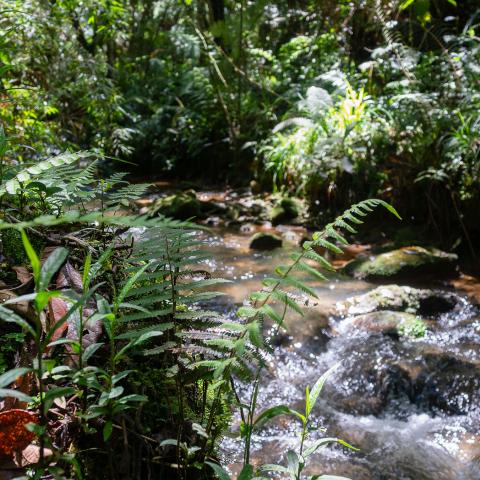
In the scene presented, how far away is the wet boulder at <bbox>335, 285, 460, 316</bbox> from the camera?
4625 millimetres

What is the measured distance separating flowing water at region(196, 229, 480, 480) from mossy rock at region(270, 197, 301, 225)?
267 cm

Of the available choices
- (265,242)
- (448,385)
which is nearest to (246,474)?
(448,385)

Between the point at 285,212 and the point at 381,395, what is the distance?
411 centimetres

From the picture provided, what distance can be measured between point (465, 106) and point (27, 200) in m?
5.52

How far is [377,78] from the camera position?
831 cm

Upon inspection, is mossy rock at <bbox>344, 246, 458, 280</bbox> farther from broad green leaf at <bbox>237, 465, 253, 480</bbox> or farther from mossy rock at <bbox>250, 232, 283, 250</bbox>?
broad green leaf at <bbox>237, 465, 253, 480</bbox>

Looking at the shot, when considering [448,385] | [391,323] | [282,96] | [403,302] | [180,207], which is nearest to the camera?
[448,385]

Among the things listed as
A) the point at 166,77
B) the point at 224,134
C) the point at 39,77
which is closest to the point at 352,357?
the point at 39,77

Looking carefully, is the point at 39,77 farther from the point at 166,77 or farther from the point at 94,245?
the point at 166,77

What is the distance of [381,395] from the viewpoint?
11.9ft

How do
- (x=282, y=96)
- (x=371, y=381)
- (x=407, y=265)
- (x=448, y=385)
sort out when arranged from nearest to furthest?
(x=448, y=385)
(x=371, y=381)
(x=407, y=265)
(x=282, y=96)

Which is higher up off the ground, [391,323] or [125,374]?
[125,374]

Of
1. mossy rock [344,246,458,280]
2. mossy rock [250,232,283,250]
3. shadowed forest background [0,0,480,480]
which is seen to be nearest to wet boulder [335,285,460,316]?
shadowed forest background [0,0,480,480]

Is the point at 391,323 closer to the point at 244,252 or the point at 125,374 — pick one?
the point at 244,252
